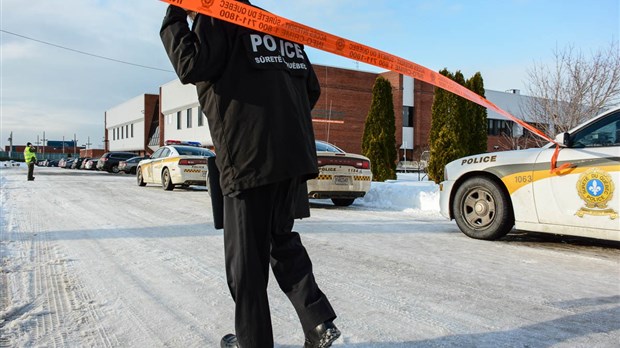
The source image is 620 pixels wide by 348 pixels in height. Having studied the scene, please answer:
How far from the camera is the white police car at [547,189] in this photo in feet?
15.5

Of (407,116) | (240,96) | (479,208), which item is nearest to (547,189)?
(479,208)

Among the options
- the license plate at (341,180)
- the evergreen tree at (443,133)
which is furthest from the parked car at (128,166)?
the license plate at (341,180)

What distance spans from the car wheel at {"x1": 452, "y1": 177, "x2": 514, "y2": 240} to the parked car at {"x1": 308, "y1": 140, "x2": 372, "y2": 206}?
→ 336 centimetres

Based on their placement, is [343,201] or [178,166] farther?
[178,166]

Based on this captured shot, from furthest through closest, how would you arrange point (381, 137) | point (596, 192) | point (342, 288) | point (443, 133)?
point (381, 137) → point (443, 133) → point (596, 192) → point (342, 288)

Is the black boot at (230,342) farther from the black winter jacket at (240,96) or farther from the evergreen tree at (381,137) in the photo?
the evergreen tree at (381,137)

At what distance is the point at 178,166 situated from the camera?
1345cm

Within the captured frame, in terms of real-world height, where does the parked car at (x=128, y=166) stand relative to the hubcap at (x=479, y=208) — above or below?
above

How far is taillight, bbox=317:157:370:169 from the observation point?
9.20 m

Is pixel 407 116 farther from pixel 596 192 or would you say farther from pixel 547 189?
pixel 596 192

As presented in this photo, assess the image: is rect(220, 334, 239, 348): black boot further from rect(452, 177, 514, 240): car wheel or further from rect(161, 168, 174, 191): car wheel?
rect(161, 168, 174, 191): car wheel

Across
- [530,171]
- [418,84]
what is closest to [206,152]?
[530,171]

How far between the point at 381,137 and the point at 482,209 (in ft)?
53.6

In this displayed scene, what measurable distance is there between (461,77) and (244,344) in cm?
1879
